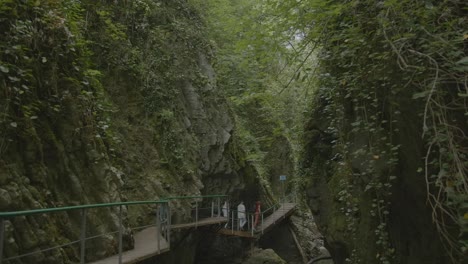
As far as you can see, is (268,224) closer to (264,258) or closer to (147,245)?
(264,258)

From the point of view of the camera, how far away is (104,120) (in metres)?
8.27

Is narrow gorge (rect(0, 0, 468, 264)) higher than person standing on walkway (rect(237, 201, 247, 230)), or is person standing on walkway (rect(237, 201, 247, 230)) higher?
narrow gorge (rect(0, 0, 468, 264))

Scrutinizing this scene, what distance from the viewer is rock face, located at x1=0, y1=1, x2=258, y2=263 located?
5.11 m

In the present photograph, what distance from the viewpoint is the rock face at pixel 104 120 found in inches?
201

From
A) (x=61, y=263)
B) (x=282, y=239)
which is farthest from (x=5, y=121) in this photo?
(x=282, y=239)

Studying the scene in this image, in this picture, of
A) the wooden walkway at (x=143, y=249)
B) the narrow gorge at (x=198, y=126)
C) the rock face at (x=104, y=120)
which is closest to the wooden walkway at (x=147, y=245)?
the wooden walkway at (x=143, y=249)

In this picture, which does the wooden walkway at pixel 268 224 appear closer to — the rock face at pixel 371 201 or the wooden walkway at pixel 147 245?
the wooden walkway at pixel 147 245

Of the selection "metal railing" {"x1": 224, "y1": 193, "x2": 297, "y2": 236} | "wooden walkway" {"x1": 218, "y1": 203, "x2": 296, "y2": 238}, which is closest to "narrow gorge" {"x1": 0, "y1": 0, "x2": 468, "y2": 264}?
"metal railing" {"x1": 224, "y1": 193, "x2": 297, "y2": 236}

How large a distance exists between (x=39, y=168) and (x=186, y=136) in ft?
26.2

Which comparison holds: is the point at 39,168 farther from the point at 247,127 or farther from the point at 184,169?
the point at 247,127

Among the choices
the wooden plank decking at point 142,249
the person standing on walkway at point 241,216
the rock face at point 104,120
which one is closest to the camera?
the rock face at point 104,120

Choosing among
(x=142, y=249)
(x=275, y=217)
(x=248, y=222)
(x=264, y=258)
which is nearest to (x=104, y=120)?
(x=142, y=249)

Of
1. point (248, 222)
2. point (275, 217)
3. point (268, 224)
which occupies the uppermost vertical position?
point (275, 217)

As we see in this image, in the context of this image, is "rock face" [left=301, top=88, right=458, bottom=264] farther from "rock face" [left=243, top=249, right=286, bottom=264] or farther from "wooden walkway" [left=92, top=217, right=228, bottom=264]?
"rock face" [left=243, top=249, right=286, bottom=264]
